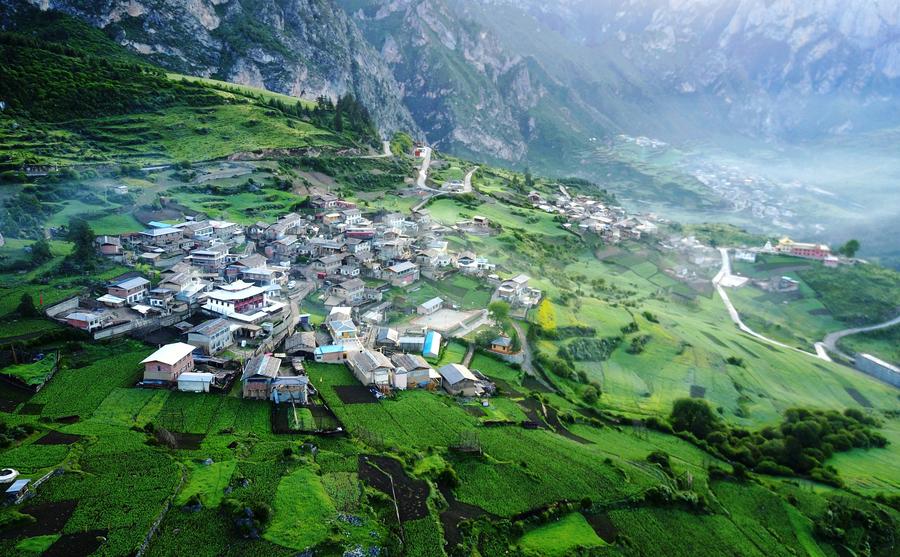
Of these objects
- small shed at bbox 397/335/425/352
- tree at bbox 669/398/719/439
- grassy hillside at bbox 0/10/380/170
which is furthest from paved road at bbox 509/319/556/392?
grassy hillside at bbox 0/10/380/170

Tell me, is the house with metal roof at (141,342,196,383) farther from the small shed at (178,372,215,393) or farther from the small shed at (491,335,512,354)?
the small shed at (491,335,512,354)

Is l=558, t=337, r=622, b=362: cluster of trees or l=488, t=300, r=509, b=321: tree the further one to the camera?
l=488, t=300, r=509, b=321: tree

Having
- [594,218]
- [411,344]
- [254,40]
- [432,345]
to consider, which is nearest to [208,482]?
[411,344]

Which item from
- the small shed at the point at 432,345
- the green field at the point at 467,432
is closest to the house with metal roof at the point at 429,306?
the green field at the point at 467,432

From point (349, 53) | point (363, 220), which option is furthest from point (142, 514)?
point (349, 53)

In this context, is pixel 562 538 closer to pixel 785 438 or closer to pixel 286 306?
pixel 785 438
